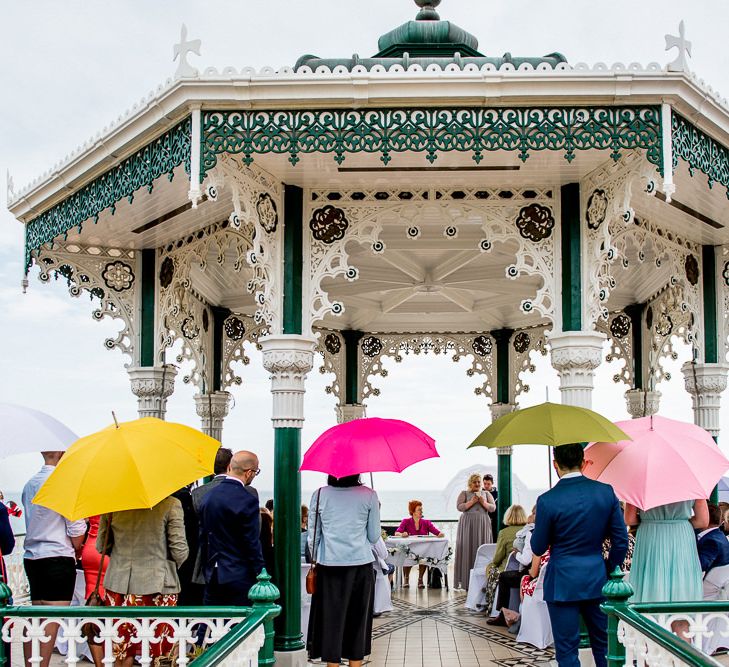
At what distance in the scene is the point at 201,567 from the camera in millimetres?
5801

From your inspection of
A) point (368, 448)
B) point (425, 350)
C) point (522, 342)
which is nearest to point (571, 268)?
point (368, 448)

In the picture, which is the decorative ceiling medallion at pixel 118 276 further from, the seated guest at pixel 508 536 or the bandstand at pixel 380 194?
the seated guest at pixel 508 536

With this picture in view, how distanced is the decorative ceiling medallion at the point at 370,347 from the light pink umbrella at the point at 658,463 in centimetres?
853

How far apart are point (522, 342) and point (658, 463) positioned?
27.5 ft

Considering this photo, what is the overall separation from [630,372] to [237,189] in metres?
7.34

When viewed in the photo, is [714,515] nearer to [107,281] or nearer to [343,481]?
[343,481]

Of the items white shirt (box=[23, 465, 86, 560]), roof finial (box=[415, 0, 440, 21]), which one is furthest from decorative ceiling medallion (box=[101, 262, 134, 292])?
roof finial (box=[415, 0, 440, 21])

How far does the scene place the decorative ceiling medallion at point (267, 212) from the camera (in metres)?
7.14

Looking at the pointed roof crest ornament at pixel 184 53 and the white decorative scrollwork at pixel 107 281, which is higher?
the pointed roof crest ornament at pixel 184 53

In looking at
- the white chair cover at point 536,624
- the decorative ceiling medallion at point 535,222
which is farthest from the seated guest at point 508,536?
the decorative ceiling medallion at point 535,222

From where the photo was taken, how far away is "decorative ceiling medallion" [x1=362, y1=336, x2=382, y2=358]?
46.5 feet

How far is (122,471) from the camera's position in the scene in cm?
486

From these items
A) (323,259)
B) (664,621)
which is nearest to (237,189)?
(323,259)

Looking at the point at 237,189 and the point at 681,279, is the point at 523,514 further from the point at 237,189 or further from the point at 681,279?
the point at 237,189
